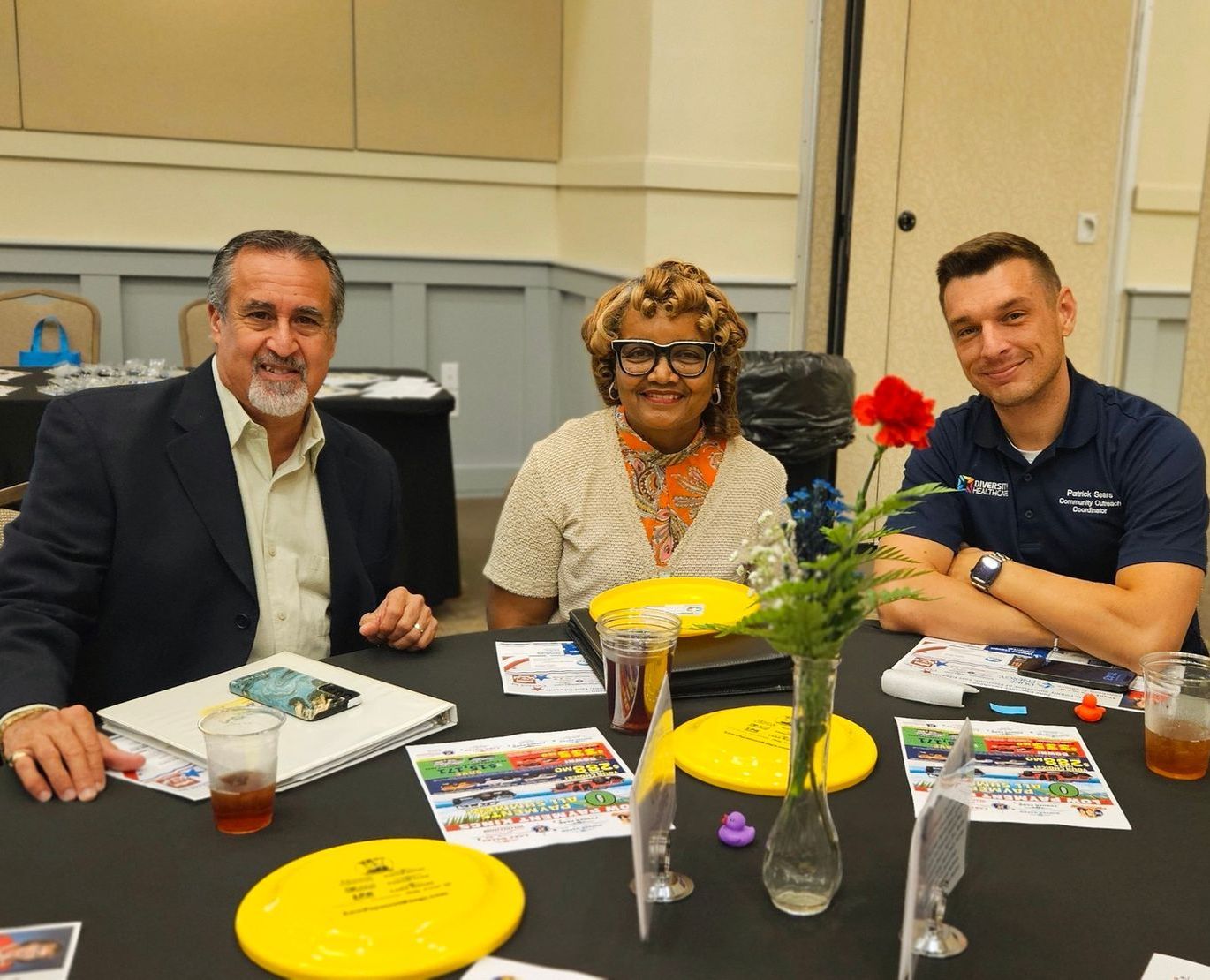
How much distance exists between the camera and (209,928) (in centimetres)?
97

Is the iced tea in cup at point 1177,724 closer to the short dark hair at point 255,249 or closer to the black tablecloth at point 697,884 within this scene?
the black tablecloth at point 697,884

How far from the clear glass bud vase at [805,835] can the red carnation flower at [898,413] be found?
223 mm

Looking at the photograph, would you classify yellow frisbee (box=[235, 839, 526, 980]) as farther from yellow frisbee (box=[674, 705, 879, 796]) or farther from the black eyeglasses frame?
the black eyeglasses frame

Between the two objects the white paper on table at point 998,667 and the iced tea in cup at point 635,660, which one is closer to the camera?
the iced tea in cup at point 635,660

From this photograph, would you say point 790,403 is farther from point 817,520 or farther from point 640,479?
point 817,520

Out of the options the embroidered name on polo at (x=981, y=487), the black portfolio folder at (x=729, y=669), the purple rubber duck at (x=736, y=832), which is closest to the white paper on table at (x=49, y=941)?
the purple rubber duck at (x=736, y=832)

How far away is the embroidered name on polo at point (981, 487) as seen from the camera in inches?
81.6

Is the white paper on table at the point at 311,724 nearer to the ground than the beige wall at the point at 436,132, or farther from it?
nearer to the ground

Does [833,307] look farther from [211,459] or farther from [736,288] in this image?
[211,459]

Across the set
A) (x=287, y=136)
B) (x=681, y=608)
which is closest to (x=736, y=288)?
(x=287, y=136)

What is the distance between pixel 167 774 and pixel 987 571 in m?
1.28

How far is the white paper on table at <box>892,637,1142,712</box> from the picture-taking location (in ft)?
5.19

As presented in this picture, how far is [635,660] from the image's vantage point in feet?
4.54

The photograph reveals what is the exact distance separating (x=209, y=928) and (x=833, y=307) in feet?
13.3
